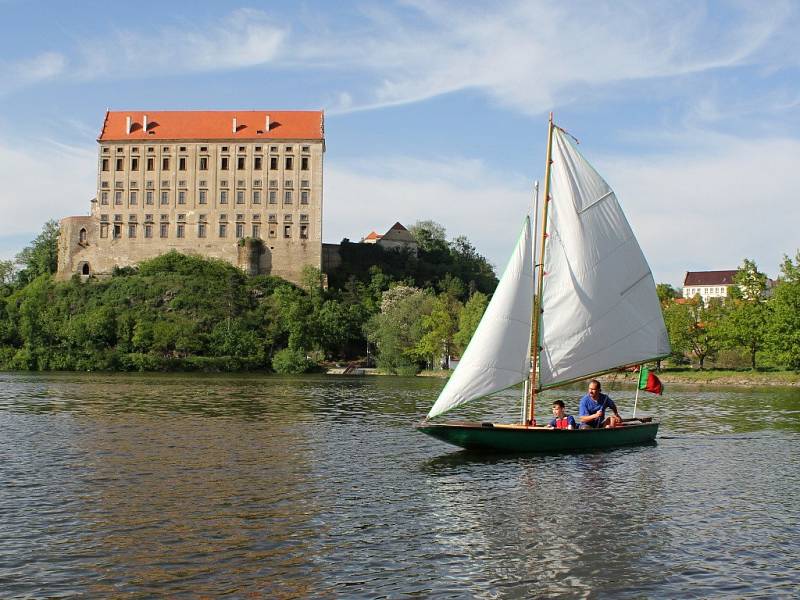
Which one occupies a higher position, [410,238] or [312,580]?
[410,238]

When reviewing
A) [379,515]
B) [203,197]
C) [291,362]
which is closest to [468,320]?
[291,362]

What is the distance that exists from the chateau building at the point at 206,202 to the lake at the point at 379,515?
323ft

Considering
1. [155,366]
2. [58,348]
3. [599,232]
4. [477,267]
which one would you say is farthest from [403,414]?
[477,267]

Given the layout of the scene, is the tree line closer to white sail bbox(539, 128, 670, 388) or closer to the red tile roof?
white sail bbox(539, 128, 670, 388)

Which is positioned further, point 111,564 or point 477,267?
point 477,267

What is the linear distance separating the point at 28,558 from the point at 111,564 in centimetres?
151

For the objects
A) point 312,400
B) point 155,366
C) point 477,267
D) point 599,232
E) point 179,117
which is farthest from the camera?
point 477,267

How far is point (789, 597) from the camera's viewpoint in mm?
13234

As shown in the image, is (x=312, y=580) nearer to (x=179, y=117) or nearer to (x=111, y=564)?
(x=111, y=564)

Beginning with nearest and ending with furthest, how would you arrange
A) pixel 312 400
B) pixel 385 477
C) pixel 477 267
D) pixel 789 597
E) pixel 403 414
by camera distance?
pixel 789 597 → pixel 385 477 → pixel 403 414 → pixel 312 400 → pixel 477 267

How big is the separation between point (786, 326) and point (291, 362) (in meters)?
56.3

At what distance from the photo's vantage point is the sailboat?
26938mm

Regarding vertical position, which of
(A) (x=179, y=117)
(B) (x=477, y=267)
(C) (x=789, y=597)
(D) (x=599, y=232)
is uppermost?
(A) (x=179, y=117)

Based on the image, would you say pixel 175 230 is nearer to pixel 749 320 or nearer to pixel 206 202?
pixel 206 202
